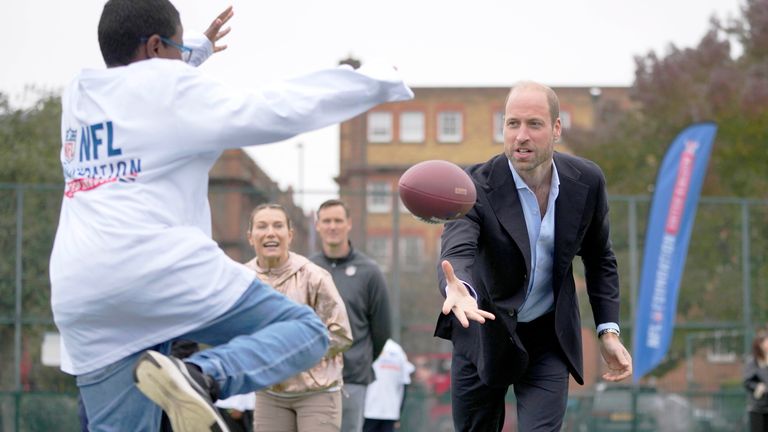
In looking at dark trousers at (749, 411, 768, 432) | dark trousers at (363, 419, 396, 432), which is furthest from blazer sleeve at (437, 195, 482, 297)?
dark trousers at (749, 411, 768, 432)

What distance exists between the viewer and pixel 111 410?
455 cm

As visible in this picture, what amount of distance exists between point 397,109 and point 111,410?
2136 inches

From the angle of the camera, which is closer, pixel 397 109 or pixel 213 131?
pixel 213 131

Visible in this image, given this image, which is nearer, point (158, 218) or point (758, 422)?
point (158, 218)

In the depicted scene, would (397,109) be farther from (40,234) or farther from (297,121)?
(297,121)

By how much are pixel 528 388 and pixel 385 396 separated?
20.2ft

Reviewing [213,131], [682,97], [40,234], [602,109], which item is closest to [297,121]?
[213,131]

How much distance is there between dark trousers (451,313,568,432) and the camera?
603 cm

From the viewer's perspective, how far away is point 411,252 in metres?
19.8

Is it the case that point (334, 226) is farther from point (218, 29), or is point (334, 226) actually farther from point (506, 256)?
point (218, 29)

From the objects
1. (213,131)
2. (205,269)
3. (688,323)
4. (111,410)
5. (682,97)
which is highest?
(682,97)

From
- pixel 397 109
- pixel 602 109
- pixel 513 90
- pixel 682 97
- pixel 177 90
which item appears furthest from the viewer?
pixel 397 109

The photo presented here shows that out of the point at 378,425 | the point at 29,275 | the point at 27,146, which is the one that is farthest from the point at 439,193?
the point at 27,146

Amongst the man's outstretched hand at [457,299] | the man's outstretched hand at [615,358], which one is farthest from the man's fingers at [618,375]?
the man's outstretched hand at [457,299]
